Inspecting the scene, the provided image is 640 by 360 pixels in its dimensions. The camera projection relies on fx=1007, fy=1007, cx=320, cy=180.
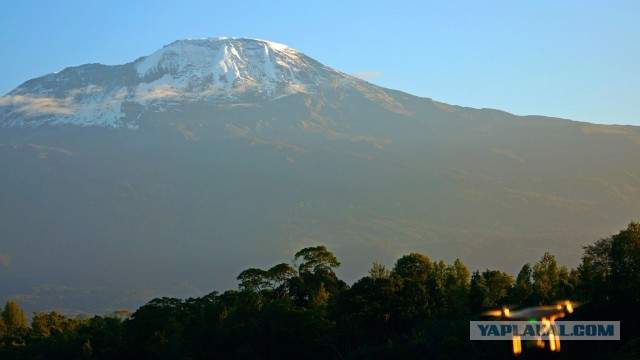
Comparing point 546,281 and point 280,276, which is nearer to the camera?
point 546,281

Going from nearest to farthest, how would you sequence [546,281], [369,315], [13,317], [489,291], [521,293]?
[521,293] → [546,281] → [489,291] → [369,315] → [13,317]

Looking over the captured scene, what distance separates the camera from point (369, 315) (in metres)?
75.4

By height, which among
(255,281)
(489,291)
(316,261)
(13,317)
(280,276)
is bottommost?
(13,317)

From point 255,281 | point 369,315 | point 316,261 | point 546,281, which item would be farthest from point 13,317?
point 546,281

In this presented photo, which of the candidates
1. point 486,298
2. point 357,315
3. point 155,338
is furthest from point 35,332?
point 486,298

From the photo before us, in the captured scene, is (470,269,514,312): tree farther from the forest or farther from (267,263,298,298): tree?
(267,263,298,298): tree

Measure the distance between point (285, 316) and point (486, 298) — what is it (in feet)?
47.2

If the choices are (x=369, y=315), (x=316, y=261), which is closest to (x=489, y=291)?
(x=369, y=315)

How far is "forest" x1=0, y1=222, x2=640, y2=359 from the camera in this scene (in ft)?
196

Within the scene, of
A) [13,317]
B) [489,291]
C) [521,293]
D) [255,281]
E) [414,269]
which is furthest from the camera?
[13,317]

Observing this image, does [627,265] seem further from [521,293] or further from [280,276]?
[280,276]

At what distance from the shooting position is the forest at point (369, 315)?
196 ft

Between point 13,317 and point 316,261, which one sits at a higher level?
point 316,261

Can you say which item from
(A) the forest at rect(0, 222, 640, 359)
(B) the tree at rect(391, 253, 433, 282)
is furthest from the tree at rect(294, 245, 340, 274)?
(B) the tree at rect(391, 253, 433, 282)
